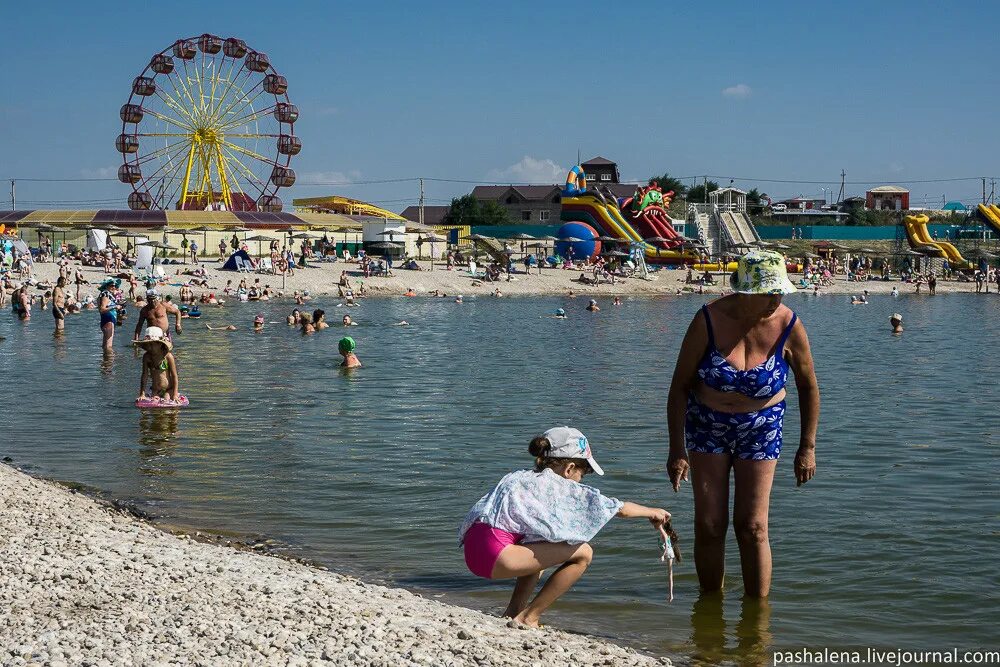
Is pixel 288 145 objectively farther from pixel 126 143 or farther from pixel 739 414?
pixel 739 414

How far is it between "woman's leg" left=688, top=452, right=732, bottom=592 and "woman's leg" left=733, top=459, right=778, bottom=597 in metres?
0.06

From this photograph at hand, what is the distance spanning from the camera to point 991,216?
2825 inches

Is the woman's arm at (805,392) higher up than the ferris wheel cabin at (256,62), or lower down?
lower down

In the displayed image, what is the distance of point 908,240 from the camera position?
234 feet

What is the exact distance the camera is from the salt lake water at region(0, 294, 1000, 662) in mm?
6375

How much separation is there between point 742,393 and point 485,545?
1368 mm

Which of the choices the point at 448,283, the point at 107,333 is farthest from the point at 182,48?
the point at 107,333

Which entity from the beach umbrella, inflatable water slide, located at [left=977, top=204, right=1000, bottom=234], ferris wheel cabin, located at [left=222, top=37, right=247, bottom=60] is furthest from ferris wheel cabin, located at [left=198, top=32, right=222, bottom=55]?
inflatable water slide, located at [left=977, top=204, right=1000, bottom=234]

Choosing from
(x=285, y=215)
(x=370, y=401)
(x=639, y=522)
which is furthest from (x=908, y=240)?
(x=639, y=522)

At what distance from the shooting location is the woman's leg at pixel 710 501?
17.5 feet

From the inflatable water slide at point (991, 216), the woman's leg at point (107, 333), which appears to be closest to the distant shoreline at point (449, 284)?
the inflatable water slide at point (991, 216)

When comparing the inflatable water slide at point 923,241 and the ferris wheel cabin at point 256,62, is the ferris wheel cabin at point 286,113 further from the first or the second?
the inflatable water slide at point 923,241

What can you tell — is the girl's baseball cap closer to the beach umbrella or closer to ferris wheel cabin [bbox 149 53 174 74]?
the beach umbrella

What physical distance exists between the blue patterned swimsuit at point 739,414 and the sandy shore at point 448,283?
130 feet
